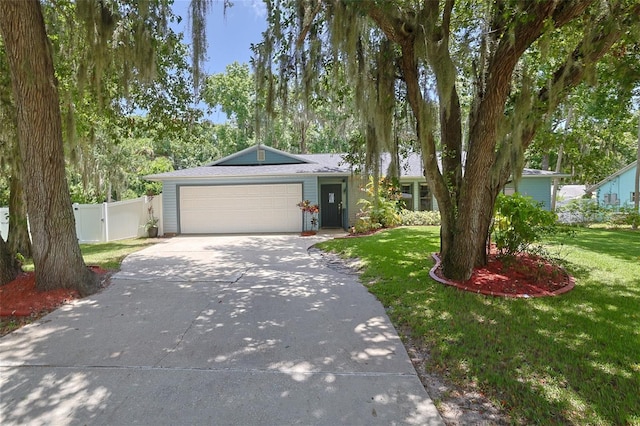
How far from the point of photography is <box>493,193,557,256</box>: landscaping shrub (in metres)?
5.52

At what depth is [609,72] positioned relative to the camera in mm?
6633

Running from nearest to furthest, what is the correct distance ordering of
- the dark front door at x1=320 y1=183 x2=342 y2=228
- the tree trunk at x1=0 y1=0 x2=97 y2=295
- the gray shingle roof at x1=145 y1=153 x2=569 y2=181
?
the tree trunk at x1=0 y1=0 x2=97 y2=295 < the gray shingle roof at x1=145 y1=153 x2=569 y2=181 < the dark front door at x1=320 y1=183 x2=342 y2=228

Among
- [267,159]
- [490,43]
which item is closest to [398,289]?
[490,43]

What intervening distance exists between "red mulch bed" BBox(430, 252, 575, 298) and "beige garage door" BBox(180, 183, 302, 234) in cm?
798

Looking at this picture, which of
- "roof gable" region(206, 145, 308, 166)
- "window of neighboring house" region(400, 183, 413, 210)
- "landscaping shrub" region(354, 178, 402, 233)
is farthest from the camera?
"roof gable" region(206, 145, 308, 166)

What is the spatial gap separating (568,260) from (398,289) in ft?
12.6

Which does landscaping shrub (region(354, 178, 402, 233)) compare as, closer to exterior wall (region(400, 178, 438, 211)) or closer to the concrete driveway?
exterior wall (region(400, 178, 438, 211))

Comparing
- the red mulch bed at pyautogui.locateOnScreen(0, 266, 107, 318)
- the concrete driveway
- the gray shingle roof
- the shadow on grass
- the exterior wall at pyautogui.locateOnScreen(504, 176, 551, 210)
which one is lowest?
the concrete driveway

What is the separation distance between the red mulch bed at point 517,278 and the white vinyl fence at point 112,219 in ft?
36.3

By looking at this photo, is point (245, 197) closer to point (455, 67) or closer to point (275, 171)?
point (275, 171)

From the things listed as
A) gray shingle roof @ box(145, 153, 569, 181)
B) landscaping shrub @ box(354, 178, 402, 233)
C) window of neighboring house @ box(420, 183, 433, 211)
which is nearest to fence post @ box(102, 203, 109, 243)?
gray shingle roof @ box(145, 153, 569, 181)

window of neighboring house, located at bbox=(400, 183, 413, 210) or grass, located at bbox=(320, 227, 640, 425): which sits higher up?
window of neighboring house, located at bbox=(400, 183, 413, 210)

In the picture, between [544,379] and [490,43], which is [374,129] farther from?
[544,379]

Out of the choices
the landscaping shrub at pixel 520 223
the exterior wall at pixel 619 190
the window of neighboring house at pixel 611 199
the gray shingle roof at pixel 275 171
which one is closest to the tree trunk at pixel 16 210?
the gray shingle roof at pixel 275 171
